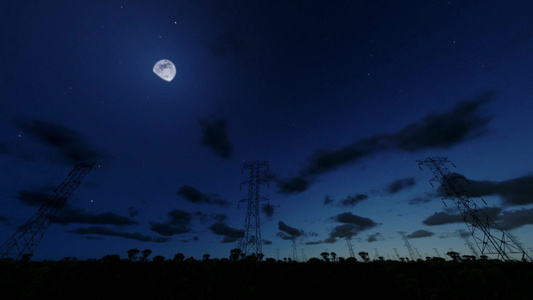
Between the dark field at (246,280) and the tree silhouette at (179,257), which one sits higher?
the tree silhouette at (179,257)

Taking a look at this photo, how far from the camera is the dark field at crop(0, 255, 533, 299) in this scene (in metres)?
7.70

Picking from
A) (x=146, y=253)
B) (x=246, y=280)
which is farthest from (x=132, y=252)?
(x=246, y=280)

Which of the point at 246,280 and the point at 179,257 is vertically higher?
the point at 179,257

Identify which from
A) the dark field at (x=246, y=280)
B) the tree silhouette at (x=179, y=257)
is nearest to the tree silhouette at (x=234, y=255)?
the dark field at (x=246, y=280)

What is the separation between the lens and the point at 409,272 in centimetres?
872

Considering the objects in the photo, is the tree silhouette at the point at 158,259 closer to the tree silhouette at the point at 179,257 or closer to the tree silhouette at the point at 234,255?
the tree silhouette at the point at 179,257

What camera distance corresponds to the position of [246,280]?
9117mm

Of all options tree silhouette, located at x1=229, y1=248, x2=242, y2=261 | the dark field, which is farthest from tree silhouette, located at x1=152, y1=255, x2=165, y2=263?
tree silhouette, located at x1=229, y1=248, x2=242, y2=261

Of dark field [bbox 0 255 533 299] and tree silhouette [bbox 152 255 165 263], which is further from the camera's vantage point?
tree silhouette [bbox 152 255 165 263]

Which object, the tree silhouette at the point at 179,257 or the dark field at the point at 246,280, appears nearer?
the dark field at the point at 246,280

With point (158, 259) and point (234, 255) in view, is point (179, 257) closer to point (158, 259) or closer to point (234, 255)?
point (158, 259)

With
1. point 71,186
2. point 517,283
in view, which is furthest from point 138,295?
point 71,186

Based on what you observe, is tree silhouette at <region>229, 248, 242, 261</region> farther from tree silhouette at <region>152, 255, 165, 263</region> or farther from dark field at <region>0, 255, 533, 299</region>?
tree silhouette at <region>152, 255, 165, 263</region>

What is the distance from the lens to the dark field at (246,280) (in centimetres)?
770
